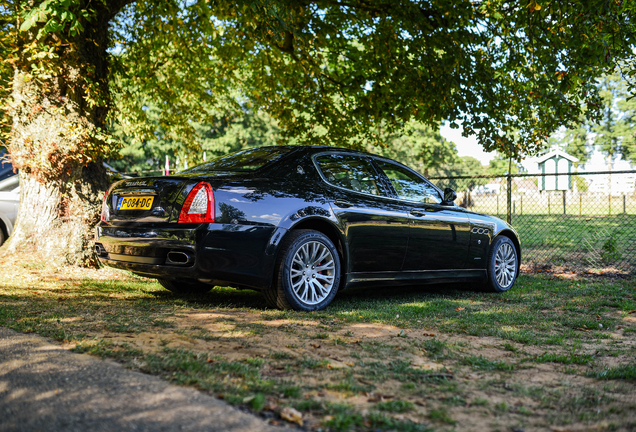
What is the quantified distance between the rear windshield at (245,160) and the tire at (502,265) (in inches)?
125

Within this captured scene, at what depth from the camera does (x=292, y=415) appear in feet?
7.65

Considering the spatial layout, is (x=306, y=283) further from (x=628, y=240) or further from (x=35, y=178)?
(x=628, y=240)

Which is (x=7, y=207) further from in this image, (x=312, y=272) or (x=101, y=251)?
(x=312, y=272)

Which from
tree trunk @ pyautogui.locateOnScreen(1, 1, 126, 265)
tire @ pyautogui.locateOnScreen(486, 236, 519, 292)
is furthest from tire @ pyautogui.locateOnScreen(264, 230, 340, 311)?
tree trunk @ pyautogui.locateOnScreen(1, 1, 126, 265)

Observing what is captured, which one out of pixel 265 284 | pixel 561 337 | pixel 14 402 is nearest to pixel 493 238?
pixel 561 337

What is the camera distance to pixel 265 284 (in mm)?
4699

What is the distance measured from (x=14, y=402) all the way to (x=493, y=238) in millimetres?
5876

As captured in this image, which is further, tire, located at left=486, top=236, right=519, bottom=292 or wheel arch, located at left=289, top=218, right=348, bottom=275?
tire, located at left=486, top=236, right=519, bottom=292

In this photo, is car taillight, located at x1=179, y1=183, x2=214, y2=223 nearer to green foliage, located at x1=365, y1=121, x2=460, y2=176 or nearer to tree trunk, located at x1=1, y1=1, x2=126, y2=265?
tree trunk, located at x1=1, y1=1, x2=126, y2=265

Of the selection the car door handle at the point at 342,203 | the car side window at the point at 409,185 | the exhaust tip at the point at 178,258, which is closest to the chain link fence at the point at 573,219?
the car side window at the point at 409,185

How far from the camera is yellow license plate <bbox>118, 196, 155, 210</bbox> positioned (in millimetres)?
4828

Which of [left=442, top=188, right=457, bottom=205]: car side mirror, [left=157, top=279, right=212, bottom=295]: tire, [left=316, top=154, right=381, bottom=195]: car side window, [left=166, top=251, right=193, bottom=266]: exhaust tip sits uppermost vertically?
[left=316, top=154, right=381, bottom=195]: car side window

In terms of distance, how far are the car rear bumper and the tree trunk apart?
277cm

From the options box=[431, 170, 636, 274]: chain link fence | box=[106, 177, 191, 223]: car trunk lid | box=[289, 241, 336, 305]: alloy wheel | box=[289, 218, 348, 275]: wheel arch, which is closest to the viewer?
box=[106, 177, 191, 223]: car trunk lid
